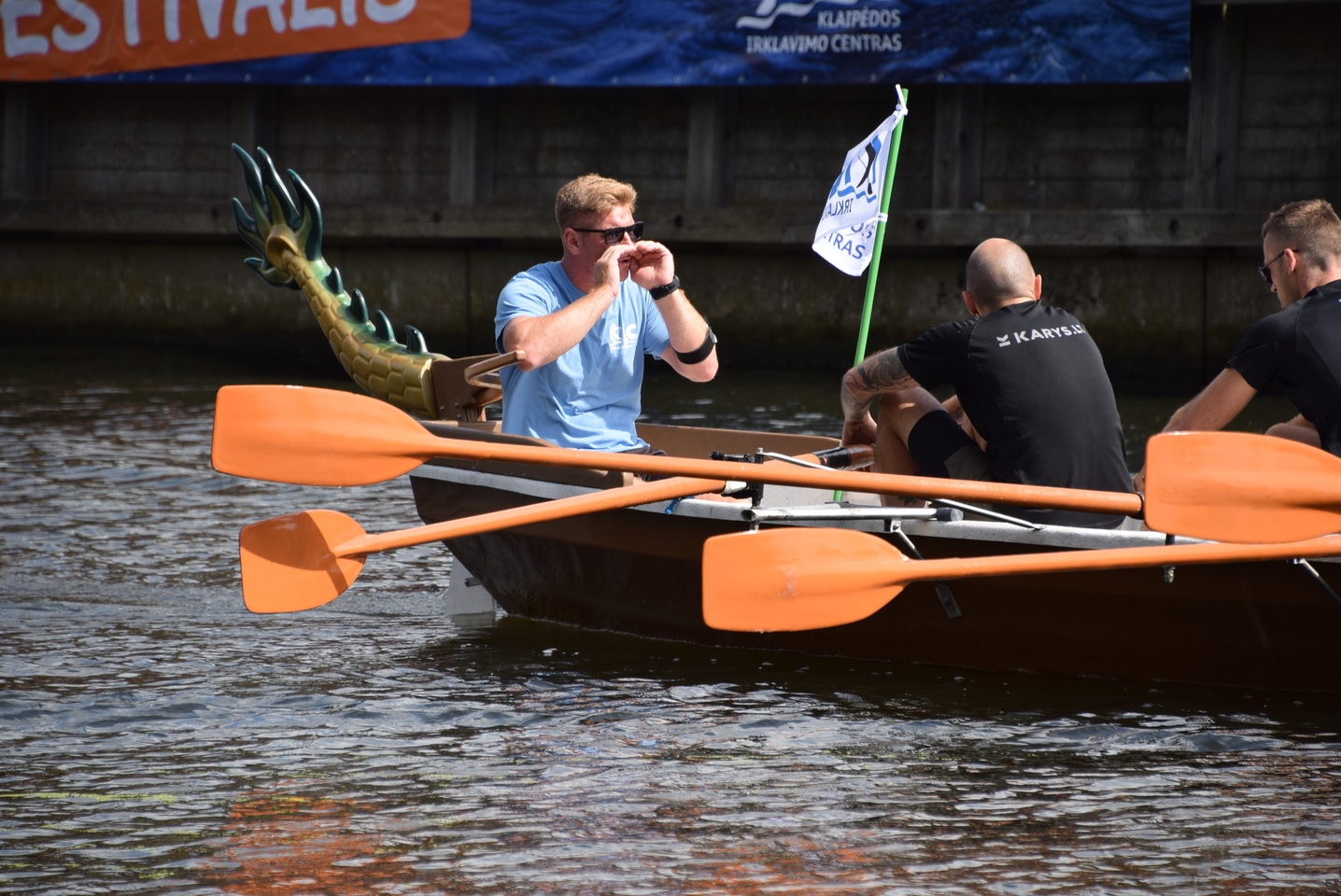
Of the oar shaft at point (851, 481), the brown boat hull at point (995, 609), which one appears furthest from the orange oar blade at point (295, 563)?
the brown boat hull at point (995, 609)

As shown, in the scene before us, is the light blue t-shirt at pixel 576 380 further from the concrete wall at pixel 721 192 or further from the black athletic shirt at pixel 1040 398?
the concrete wall at pixel 721 192

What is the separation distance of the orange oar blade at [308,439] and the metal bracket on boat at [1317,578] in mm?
2533

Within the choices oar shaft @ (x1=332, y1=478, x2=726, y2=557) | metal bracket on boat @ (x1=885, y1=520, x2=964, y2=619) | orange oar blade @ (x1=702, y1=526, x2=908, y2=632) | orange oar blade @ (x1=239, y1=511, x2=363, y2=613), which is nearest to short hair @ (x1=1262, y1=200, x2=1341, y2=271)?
metal bracket on boat @ (x1=885, y1=520, x2=964, y2=619)

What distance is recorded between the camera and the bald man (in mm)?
4992

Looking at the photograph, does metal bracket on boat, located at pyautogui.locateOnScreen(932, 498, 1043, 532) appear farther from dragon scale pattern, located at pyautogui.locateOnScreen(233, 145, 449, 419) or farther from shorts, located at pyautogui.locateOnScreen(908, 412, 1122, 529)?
dragon scale pattern, located at pyautogui.locateOnScreen(233, 145, 449, 419)

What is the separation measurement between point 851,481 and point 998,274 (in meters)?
0.87

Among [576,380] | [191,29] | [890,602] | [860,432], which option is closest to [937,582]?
[890,602]

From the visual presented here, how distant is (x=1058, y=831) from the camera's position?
404 centimetres

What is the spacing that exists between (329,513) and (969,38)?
932 cm

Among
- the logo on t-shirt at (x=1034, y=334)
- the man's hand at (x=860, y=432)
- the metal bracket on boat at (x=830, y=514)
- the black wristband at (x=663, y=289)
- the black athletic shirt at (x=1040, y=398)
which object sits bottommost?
the metal bracket on boat at (x=830, y=514)

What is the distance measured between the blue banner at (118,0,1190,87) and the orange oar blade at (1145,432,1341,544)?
897cm

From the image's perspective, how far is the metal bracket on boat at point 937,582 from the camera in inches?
199

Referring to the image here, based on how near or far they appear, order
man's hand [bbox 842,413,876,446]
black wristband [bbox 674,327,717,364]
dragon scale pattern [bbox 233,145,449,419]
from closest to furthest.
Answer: man's hand [bbox 842,413,876,446] → black wristband [bbox 674,327,717,364] → dragon scale pattern [bbox 233,145,449,419]

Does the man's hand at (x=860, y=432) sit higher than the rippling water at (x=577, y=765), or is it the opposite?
the man's hand at (x=860, y=432)
